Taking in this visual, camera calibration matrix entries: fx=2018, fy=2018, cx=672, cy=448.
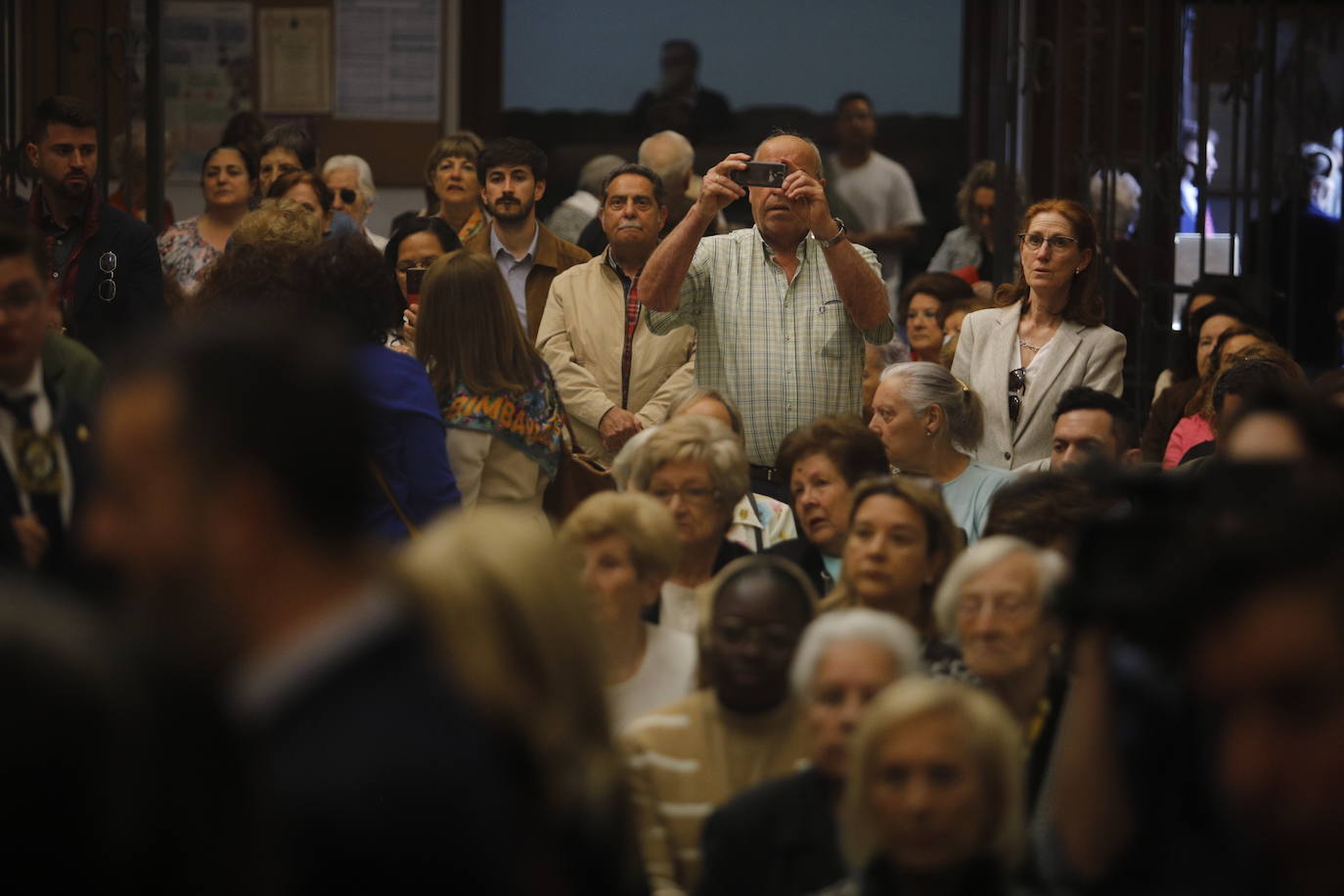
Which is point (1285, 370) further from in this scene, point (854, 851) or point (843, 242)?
point (854, 851)

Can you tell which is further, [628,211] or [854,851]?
[628,211]

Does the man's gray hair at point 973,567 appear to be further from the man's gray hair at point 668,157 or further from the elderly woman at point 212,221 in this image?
the man's gray hair at point 668,157

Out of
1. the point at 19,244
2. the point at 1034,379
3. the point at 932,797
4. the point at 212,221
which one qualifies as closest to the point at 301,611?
the point at 932,797

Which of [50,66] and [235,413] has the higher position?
[50,66]

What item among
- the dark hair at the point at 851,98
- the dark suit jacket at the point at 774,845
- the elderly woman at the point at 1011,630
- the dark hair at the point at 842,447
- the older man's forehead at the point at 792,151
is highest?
the dark hair at the point at 851,98

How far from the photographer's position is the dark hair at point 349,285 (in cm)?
Answer: 422

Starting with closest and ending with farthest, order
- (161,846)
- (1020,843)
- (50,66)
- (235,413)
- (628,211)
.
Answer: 1. (161,846)
2. (235,413)
3. (1020,843)
4. (628,211)
5. (50,66)

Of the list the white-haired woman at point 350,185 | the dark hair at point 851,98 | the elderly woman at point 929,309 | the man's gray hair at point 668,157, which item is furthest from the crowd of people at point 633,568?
the dark hair at point 851,98

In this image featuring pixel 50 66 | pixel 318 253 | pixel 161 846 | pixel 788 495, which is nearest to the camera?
pixel 161 846

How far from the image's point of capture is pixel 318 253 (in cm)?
427

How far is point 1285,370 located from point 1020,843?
293 centimetres

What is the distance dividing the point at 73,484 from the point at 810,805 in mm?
1289

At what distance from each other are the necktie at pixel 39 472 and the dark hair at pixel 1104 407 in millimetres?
2749

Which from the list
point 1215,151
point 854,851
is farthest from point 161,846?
point 1215,151
